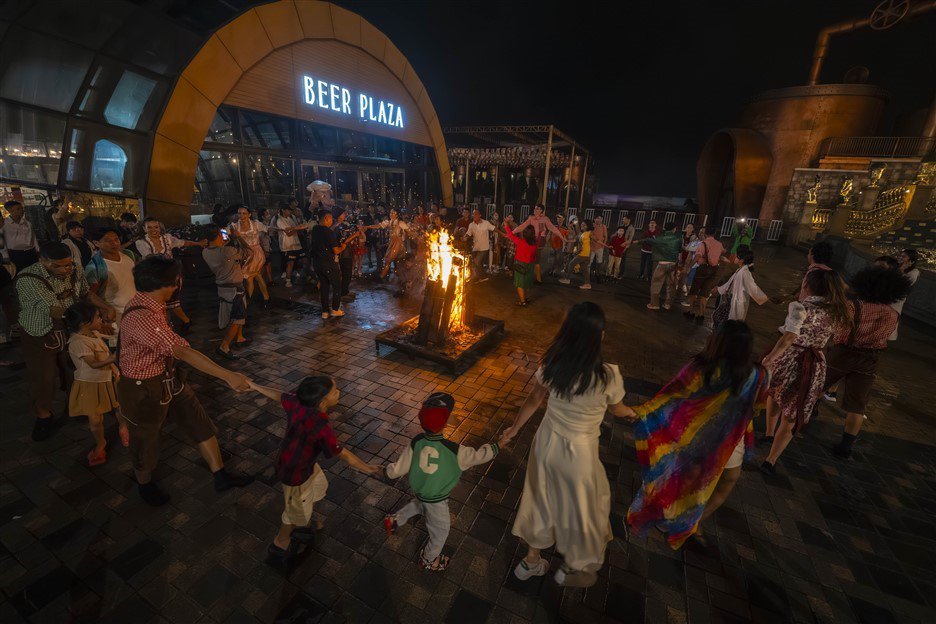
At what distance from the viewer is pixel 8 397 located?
496 cm

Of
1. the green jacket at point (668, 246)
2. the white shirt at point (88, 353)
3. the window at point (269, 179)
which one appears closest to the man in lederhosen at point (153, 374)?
the white shirt at point (88, 353)

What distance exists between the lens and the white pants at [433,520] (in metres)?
2.76

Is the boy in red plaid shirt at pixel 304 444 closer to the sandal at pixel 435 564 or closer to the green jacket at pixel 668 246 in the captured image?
the sandal at pixel 435 564

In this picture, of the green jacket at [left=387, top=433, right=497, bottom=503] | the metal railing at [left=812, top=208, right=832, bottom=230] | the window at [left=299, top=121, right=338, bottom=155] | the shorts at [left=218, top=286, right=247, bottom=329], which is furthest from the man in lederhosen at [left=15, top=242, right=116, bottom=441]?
the metal railing at [left=812, top=208, right=832, bottom=230]

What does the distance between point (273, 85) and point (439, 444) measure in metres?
14.2

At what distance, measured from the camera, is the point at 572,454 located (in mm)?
2557

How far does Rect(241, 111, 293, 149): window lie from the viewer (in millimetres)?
12180

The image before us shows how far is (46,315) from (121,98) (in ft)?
29.1

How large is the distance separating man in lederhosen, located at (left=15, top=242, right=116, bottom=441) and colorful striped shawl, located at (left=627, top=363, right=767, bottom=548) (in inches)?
223

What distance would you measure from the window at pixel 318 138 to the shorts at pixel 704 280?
44.0 feet

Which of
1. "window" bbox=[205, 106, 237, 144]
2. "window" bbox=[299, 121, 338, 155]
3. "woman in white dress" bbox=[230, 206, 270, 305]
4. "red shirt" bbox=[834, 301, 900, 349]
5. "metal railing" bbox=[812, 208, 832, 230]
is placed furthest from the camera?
"metal railing" bbox=[812, 208, 832, 230]

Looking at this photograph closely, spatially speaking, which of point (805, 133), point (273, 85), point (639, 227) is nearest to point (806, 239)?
point (805, 133)

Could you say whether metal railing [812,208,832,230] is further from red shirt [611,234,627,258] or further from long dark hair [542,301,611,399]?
long dark hair [542,301,611,399]

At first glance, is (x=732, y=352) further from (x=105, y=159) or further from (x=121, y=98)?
(x=121, y=98)
